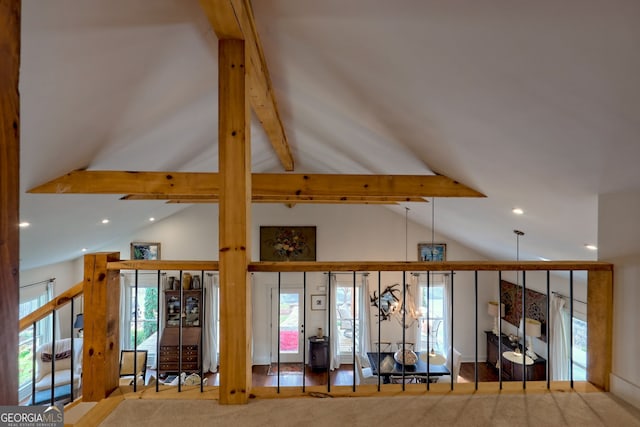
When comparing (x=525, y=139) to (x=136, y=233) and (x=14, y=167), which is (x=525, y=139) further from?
(x=136, y=233)

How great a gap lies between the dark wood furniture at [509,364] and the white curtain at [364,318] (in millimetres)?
2558

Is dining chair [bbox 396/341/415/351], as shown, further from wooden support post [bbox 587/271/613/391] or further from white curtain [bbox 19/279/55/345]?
white curtain [bbox 19/279/55/345]

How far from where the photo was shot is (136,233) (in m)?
7.99

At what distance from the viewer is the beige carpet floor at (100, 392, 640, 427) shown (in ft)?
5.46

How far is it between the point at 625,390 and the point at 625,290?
0.51 m

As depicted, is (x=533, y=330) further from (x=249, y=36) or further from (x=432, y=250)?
(x=249, y=36)

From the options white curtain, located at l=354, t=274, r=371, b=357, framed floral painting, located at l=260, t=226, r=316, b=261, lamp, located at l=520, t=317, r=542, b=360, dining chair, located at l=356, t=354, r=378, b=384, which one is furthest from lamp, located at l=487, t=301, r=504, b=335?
framed floral painting, located at l=260, t=226, r=316, b=261

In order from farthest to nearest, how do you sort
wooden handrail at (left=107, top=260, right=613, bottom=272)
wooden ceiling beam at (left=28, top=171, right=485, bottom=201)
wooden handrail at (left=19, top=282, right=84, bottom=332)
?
1. wooden ceiling beam at (left=28, top=171, right=485, bottom=201)
2. wooden handrail at (left=107, top=260, right=613, bottom=272)
3. wooden handrail at (left=19, top=282, right=84, bottom=332)

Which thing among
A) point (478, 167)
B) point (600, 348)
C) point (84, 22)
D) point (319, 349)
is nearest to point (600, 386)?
point (600, 348)

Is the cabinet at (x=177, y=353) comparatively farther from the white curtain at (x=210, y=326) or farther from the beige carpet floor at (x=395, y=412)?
the beige carpet floor at (x=395, y=412)

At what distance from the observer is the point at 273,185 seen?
3.62 meters

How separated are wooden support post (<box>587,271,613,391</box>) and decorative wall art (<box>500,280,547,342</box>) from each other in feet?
15.1

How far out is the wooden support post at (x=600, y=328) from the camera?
1975 mm

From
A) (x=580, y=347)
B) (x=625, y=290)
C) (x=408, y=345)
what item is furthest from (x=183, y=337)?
(x=625, y=290)
